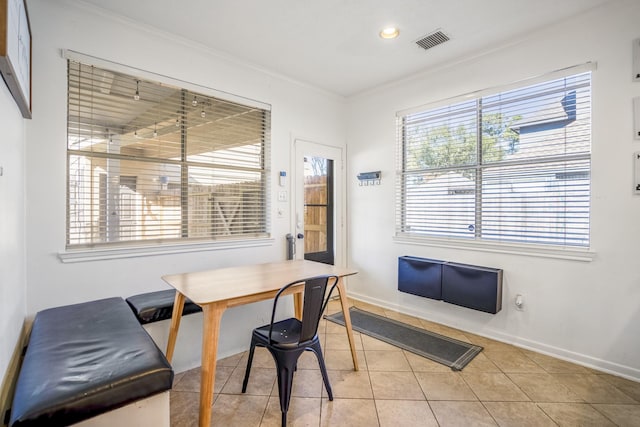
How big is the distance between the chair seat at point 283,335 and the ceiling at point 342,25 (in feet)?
7.79

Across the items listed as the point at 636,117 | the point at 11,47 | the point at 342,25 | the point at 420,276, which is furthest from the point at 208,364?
the point at 636,117

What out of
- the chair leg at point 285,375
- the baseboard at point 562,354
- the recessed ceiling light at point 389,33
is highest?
the recessed ceiling light at point 389,33

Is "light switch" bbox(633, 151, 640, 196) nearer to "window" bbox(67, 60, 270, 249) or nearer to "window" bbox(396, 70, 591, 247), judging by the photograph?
"window" bbox(396, 70, 591, 247)

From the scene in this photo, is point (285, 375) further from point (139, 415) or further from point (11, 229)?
point (11, 229)

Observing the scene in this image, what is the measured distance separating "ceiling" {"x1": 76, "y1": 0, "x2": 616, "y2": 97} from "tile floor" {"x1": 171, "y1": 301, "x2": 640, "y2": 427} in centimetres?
282

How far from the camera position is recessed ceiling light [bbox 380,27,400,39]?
9.01ft

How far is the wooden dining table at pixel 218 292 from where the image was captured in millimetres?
1728

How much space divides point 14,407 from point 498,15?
3.65 meters

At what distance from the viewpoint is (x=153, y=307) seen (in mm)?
2189

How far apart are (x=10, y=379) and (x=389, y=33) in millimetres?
3391

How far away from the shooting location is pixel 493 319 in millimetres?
3111

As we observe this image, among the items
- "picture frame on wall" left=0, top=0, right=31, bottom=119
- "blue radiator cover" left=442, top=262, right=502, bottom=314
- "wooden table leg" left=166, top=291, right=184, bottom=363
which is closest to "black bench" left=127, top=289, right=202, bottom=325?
"wooden table leg" left=166, top=291, right=184, bottom=363

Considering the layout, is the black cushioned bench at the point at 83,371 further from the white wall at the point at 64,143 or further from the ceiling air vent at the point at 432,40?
the ceiling air vent at the point at 432,40

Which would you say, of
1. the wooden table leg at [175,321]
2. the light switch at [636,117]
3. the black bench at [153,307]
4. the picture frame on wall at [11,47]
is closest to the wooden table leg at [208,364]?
the wooden table leg at [175,321]
